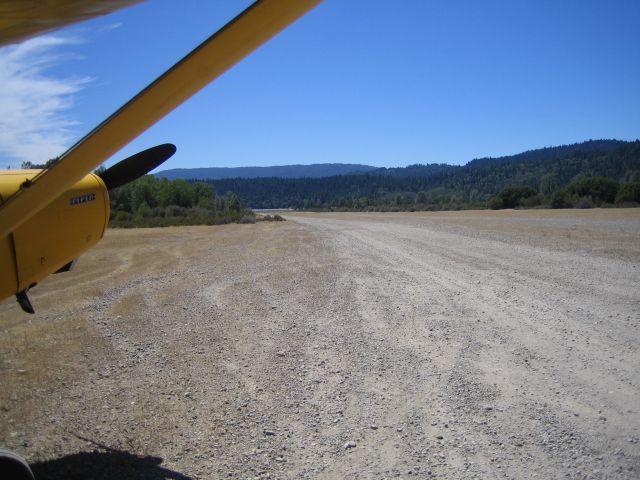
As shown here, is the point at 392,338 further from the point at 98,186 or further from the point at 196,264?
the point at 196,264

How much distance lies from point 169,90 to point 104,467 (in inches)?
92.1

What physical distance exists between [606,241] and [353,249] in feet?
23.0

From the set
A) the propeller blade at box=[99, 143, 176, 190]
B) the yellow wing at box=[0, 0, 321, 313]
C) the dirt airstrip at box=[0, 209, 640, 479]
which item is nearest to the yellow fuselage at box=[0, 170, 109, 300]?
the propeller blade at box=[99, 143, 176, 190]

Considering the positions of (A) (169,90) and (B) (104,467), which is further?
(B) (104,467)

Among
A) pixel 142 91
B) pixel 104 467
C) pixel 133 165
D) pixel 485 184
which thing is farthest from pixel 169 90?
pixel 485 184

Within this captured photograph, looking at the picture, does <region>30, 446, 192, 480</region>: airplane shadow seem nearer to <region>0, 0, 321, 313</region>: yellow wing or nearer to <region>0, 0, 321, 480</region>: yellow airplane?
<region>0, 0, 321, 480</region>: yellow airplane

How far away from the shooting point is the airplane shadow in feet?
9.65

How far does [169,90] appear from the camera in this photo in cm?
209

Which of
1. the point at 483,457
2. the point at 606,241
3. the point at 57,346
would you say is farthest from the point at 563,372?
the point at 606,241

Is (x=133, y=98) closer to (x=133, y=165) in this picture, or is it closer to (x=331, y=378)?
(x=133, y=165)

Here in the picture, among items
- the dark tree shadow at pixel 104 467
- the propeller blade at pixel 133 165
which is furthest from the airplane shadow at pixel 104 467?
the propeller blade at pixel 133 165

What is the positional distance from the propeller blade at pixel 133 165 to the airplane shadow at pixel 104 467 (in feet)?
7.25

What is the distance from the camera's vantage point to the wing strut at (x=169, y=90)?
198 centimetres

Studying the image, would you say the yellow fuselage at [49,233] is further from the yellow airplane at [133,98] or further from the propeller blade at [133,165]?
the yellow airplane at [133,98]
